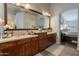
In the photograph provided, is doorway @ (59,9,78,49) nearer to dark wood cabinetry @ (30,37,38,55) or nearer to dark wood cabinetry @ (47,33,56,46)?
dark wood cabinetry @ (47,33,56,46)

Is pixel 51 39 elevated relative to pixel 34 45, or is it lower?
elevated

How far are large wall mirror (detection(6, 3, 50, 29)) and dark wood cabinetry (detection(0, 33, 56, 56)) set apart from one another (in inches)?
14.9

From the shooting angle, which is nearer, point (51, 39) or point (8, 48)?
point (8, 48)

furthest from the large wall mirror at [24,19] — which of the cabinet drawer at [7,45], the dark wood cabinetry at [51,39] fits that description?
the cabinet drawer at [7,45]

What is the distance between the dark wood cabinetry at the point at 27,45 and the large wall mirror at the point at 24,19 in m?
0.38

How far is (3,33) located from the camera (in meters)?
2.65

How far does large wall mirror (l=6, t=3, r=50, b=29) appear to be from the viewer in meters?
2.97

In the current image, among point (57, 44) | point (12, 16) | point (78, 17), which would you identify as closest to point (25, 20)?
point (12, 16)

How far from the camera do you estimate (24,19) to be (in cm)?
309

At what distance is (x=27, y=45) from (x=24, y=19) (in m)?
0.67

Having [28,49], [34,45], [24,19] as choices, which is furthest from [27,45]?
[24,19]

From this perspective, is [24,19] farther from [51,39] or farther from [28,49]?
[51,39]

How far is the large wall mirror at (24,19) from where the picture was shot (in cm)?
297

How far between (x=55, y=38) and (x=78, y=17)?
874 mm
